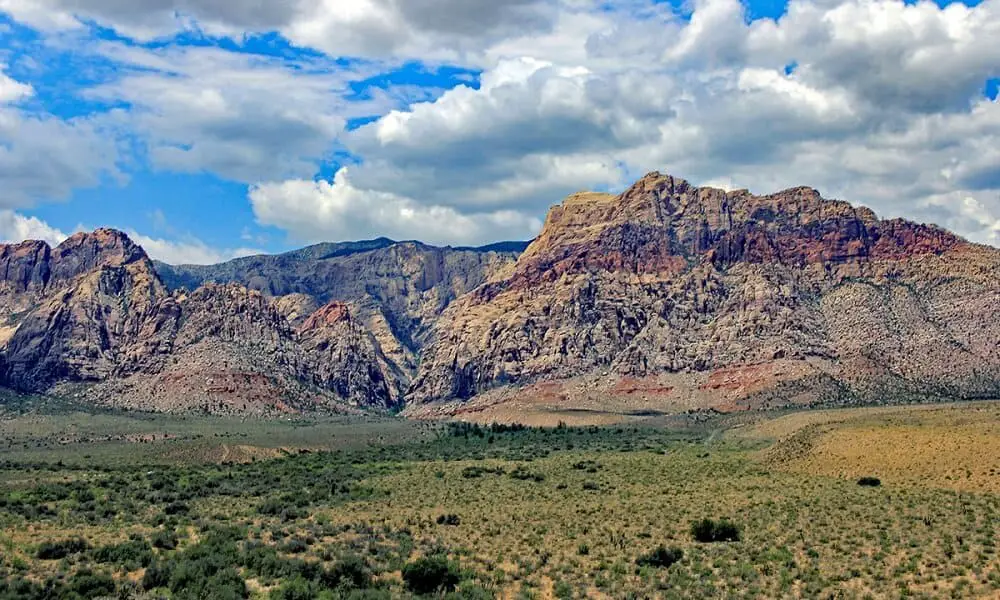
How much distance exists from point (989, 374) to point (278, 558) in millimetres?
161591

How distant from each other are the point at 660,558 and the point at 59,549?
26.1 m

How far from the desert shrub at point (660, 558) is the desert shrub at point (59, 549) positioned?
2458cm

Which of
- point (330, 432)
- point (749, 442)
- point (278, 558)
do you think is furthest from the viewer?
point (330, 432)

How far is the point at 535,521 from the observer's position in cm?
5409

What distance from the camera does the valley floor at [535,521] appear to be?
38.2 metres

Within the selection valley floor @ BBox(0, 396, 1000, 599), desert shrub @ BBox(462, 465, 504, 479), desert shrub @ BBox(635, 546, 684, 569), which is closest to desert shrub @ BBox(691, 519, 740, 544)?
valley floor @ BBox(0, 396, 1000, 599)

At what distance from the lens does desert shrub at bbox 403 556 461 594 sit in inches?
1502

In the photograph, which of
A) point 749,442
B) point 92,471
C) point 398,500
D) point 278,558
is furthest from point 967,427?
point 92,471

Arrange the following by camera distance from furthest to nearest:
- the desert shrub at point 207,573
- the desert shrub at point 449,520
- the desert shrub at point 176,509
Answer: the desert shrub at point 176,509, the desert shrub at point 449,520, the desert shrub at point 207,573

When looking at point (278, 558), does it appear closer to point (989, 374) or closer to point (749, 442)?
point (749, 442)

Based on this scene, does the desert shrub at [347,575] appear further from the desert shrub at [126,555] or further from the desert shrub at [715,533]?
the desert shrub at [715,533]

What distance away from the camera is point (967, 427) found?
73875 millimetres

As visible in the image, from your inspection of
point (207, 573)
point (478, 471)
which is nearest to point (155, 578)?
point (207, 573)

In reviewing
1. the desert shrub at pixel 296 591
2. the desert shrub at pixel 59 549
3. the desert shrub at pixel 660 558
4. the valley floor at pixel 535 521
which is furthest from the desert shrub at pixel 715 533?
the desert shrub at pixel 59 549
